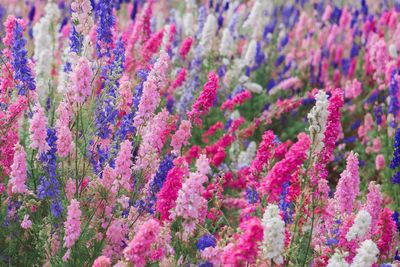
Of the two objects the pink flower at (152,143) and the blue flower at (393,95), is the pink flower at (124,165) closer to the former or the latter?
the pink flower at (152,143)

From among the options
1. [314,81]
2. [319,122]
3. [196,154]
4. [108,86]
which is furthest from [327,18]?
[319,122]

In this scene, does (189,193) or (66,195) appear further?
(66,195)

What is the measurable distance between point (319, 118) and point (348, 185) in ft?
1.90

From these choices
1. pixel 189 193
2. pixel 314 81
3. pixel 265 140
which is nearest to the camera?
pixel 189 193

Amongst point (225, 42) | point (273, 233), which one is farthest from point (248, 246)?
point (225, 42)

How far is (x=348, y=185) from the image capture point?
10.3 ft

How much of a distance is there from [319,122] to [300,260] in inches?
30.7

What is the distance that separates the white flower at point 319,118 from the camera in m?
2.65

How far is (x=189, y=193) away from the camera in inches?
96.4

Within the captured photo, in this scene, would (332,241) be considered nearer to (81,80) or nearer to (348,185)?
(348,185)

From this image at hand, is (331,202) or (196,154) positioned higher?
(196,154)

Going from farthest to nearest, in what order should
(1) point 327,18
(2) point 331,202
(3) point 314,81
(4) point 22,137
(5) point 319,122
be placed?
(1) point 327,18 → (3) point 314,81 → (4) point 22,137 → (2) point 331,202 → (5) point 319,122

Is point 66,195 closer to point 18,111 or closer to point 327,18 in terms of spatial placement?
point 18,111

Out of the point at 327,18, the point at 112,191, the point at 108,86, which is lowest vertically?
the point at 112,191
